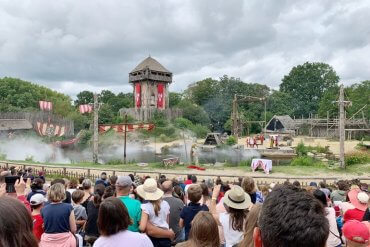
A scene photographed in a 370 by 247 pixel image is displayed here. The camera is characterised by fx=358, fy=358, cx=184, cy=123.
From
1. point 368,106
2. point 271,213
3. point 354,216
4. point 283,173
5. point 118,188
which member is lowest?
point 283,173

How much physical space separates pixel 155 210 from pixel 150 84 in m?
56.7

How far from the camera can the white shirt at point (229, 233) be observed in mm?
4199

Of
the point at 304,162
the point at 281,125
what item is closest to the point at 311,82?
the point at 281,125

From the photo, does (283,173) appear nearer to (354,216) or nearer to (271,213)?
(354,216)

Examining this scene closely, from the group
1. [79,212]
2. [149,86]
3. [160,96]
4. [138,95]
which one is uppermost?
[149,86]

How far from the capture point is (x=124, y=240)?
3.28m

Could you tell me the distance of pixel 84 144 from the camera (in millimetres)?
43812

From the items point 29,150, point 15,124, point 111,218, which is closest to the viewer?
point 111,218

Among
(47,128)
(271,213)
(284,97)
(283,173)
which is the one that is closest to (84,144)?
(47,128)

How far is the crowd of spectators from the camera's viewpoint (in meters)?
1.71

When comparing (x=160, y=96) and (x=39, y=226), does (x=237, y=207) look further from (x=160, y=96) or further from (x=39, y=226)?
(x=160, y=96)

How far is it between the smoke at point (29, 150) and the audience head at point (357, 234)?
30685 millimetres

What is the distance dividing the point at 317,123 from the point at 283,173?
3754 cm

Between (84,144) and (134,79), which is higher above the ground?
(134,79)
